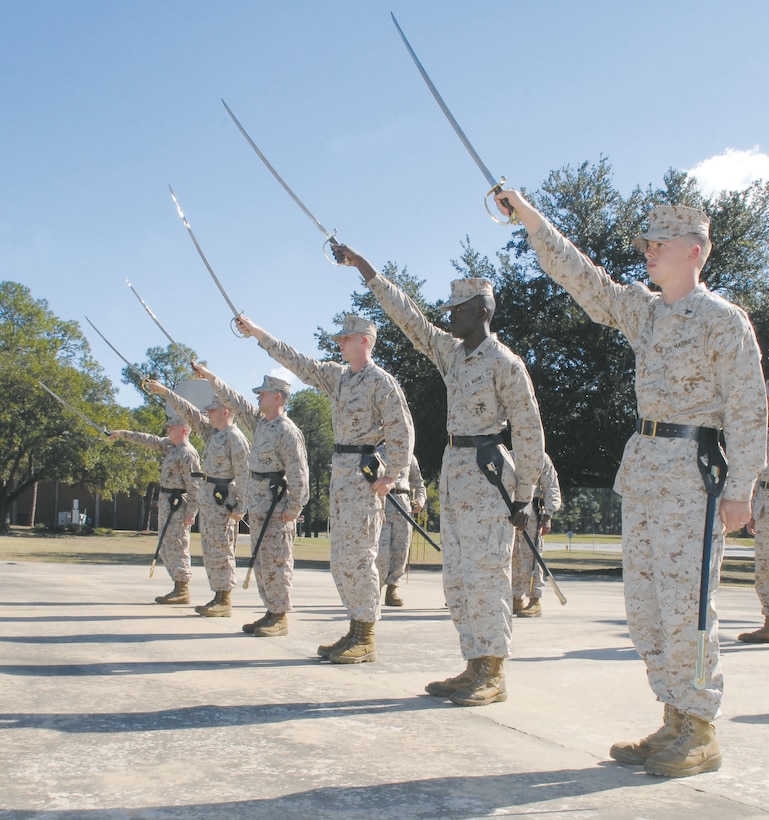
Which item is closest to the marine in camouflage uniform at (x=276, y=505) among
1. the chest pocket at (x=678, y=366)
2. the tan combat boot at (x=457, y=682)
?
the tan combat boot at (x=457, y=682)

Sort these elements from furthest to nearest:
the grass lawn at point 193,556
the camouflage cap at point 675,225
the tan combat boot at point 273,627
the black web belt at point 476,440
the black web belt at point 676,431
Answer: the grass lawn at point 193,556 < the tan combat boot at point 273,627 < the black web belt at point 476,440 < the camouflage cap at point 675,225 < the black web belt at point 676,431

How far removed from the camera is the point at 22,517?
64688mm

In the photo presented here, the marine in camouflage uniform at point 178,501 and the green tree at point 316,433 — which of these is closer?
the marine in camouflage uniform at point 178,501

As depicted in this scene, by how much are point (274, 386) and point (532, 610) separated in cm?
386

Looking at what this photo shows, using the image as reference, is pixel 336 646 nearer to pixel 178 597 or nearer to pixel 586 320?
pixel 178 597

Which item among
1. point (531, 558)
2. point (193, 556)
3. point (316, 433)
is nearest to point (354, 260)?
point (531, 558)

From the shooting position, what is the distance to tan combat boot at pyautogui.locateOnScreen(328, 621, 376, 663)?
6070 mm

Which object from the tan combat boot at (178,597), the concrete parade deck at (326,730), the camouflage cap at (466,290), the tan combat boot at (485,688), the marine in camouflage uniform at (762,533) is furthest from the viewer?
the tan combat boot at (178,597)

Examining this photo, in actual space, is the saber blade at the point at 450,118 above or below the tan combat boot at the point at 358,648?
above

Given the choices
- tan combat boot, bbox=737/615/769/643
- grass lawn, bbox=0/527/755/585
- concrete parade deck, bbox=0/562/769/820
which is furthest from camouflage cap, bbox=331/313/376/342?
grass lawn, bbox=0/527/755/585

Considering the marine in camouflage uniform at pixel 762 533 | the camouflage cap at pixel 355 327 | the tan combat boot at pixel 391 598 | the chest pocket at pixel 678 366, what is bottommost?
the tan combat boot at pixel 391 598

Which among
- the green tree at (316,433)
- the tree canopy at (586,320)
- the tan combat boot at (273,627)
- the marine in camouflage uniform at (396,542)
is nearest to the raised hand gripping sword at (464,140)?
the tan combat boot at (273,627)

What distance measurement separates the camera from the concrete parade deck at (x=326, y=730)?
3.14 meters

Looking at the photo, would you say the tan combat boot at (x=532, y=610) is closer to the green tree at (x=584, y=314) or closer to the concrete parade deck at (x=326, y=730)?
the concrete parade deck at (x=326, y=730)
